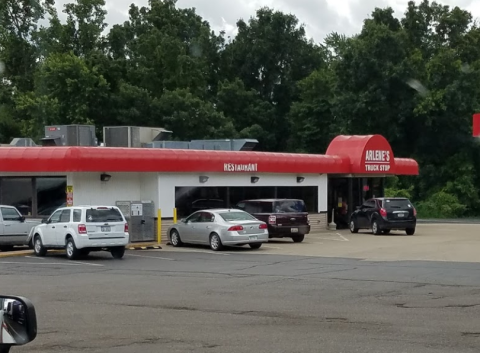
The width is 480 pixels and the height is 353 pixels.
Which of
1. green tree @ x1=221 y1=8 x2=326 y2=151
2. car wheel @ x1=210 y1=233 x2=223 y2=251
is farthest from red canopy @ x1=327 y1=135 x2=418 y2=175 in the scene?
green tree @ x1=221 y1=8 x2=326 y2=151

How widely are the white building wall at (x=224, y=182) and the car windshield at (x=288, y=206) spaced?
12.2 feet

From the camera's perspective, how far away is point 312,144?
73625mm

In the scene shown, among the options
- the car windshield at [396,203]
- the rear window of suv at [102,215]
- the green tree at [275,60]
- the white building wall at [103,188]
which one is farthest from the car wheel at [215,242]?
the green tree at [275,60]

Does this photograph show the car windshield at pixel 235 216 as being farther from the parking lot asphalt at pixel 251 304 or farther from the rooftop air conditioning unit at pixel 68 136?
the rooftop air conditioning unit at pixel 68 136

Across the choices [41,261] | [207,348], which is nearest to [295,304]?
[207,348]

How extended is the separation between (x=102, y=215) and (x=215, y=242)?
473 centimetres

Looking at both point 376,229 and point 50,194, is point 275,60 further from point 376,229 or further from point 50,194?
point 50,194

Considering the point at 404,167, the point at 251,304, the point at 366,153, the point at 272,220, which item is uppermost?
the point at 366,153

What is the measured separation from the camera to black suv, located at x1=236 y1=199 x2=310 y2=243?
3272 cm

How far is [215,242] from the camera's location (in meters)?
29.3

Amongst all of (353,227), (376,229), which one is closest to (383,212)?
(376,229)

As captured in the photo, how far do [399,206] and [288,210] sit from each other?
7.12 metres

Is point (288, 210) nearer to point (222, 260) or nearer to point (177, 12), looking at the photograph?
point (222, 260)

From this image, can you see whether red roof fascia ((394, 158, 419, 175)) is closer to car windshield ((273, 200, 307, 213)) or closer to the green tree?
car windshield ((273, 200, 307, 213))
